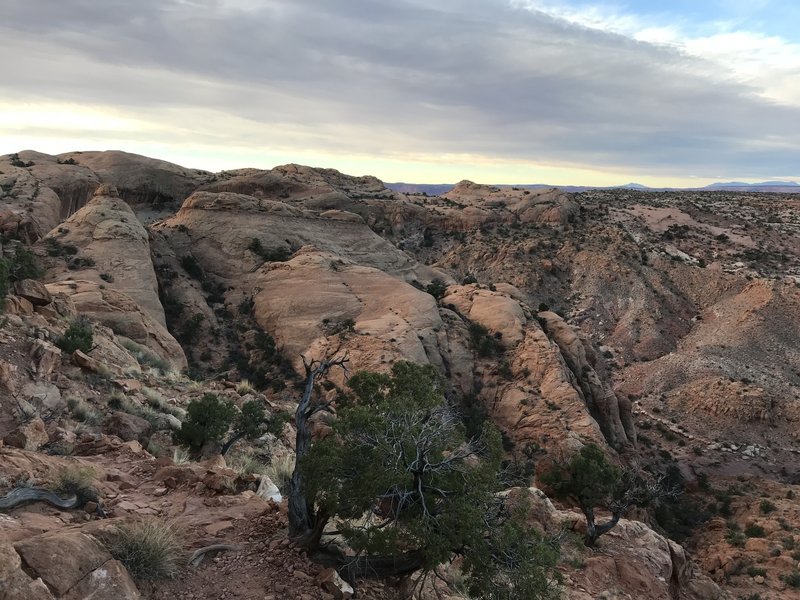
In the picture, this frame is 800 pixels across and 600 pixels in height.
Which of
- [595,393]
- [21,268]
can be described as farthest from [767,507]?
[21,268]

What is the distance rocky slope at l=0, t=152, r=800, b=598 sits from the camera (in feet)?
36.9

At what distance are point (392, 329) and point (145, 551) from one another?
2085cm

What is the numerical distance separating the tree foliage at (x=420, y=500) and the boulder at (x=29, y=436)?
5.33m

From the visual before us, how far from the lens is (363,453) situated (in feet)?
23.0

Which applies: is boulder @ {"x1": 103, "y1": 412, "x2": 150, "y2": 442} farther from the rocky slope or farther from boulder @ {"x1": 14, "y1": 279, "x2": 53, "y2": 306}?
boulder @ {"x1": 14, "y1": 279, "x2": 53, "y2": 306}

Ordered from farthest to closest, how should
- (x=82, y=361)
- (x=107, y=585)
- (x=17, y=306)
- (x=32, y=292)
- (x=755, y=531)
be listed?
(x=755, y=531) → (x=32, y=292) → (x=17, y=306) → (x=82, y=361) → (x=107, y=585)

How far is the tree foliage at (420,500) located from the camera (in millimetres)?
6137

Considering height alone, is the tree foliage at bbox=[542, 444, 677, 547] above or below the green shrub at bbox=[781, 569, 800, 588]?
above

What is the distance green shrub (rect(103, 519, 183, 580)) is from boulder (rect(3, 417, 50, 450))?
3872mm

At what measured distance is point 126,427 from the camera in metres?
11.3

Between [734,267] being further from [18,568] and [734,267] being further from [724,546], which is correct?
[18,568]

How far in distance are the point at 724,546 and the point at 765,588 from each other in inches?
134

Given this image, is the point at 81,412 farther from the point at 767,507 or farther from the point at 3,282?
the point at 767,507

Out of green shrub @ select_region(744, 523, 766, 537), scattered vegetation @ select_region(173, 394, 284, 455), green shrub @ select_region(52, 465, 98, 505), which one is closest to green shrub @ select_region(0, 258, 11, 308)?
scattered vegetation @ select_region(173, 394, 284, 455)
